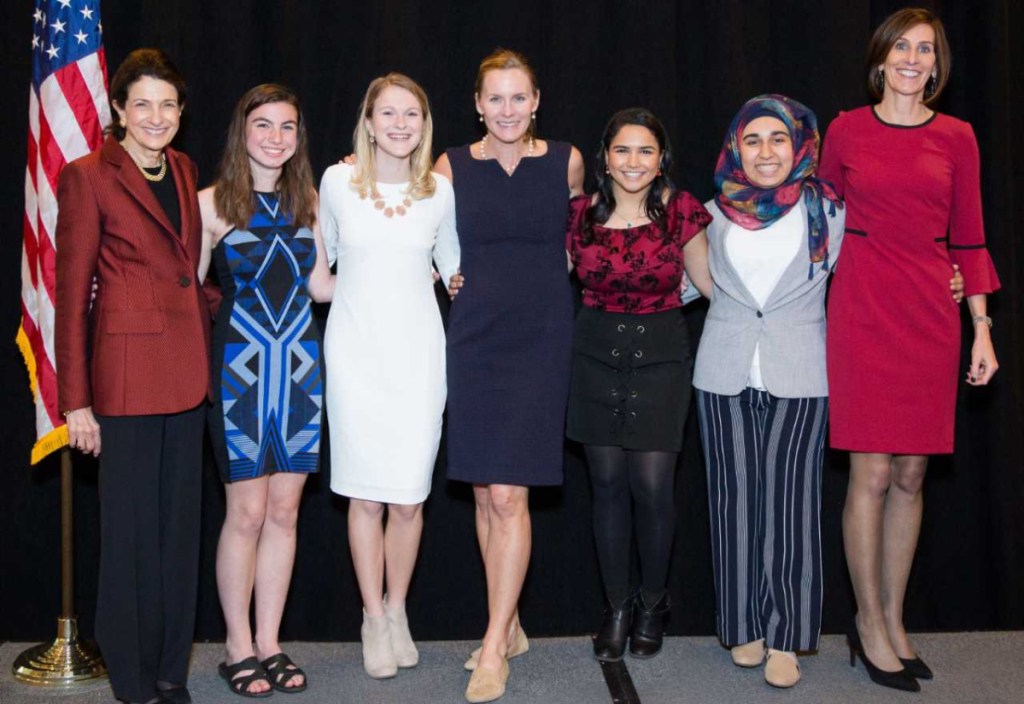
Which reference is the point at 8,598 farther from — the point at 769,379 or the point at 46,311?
the point at 769,379

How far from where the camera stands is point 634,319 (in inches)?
133

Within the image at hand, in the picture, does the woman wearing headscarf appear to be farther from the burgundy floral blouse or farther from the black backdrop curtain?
the black backdrop curtain

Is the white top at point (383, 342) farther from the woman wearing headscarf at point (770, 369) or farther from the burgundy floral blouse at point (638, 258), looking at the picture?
the woman wearing headscarf at point (770, 369)

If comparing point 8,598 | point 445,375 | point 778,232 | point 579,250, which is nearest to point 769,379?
point 778,232

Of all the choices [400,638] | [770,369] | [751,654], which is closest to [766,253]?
[770,369]

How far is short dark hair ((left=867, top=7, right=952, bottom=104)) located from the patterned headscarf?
27cm

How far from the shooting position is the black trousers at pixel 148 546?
2.95 metres

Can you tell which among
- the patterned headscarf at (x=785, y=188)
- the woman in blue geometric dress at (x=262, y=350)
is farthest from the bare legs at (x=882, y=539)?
the woman in blue geometric dress at (x=262, y=350)

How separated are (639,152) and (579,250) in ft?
1.15

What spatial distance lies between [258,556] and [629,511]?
1.17 m

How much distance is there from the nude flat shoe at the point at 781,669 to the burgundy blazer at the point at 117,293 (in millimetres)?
1919

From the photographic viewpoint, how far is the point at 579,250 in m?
3.36

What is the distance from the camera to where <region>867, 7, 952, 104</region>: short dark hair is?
3254mm

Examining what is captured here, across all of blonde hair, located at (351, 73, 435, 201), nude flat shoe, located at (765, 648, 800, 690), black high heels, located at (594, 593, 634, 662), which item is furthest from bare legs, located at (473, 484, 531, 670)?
blonde hair, located at (351, 73, 435, 201)
